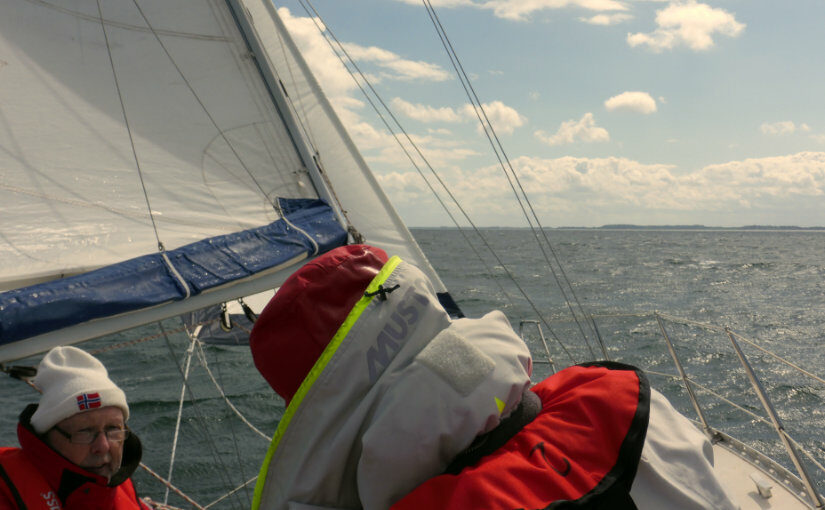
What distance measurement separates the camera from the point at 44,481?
1623mm

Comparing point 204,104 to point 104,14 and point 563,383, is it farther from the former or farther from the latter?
point 563,383

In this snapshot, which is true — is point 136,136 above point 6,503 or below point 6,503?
above

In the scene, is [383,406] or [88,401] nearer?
[383,406]

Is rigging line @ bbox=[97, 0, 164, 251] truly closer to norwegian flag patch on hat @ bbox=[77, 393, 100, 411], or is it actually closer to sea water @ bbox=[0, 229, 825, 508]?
sea water @ bbox=[0, 229, 825, 508]

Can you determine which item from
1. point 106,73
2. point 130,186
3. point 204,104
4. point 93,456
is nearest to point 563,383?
point 93,456

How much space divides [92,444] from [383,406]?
1445mm

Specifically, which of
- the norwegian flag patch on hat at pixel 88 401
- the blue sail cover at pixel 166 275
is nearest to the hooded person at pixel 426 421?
the norwegian flag patch on hat at pixel 88 401

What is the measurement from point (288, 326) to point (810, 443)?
6742mm

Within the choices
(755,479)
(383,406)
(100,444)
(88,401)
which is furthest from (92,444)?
(755,479)

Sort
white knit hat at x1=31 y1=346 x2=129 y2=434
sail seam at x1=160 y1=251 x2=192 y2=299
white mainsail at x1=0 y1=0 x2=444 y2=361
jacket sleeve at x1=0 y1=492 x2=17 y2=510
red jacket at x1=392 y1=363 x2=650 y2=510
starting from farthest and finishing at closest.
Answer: white mainsail at x1=0 y1=0 x2=444 y2=361
sail seam at x1=160 y1=251 x2=192 y2=299
white knit hat at x1=31 y1=346 x2=129 y2=434
jacket sleeve at x1=0 y1=492 x2=17 y2=510
red jacket at x1=392 y1=363 x2=650 y2=510

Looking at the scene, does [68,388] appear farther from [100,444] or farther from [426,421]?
[426,421]

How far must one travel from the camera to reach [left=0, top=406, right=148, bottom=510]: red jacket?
1.57 m

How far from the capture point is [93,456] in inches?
68.2

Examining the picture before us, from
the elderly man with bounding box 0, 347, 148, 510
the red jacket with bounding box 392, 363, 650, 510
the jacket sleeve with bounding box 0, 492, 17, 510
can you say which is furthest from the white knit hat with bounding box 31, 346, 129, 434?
the red jacket with bounding box 392, 363, 650, 510
